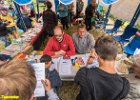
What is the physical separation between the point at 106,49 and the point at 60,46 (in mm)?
2207

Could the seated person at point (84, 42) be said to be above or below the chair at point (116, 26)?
above

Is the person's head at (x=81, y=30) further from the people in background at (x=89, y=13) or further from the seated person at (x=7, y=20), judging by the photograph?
the people in background at (x=89, y=13)

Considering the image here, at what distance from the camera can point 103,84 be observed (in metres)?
2.21

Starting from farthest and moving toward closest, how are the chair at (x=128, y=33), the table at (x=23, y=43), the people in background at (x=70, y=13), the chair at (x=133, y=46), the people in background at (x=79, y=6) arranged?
1. the people in background at (x=79, y=6)
2. the people in background at (x=70, y=13)
3. the chair at (x=128, y=33)
4. the chair at (x=133, y=46)
5. the table at (x=23, y=43)

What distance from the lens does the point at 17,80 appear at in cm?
119

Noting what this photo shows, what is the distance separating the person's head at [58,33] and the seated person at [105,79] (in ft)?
5.94

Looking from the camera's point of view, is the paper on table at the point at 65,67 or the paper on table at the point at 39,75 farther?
the paper on table at the point at 65,67

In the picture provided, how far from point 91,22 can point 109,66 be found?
21.7 ft

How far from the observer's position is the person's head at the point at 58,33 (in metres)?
3.99

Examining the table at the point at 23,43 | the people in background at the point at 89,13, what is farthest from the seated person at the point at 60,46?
the people in background at the point at 89,13

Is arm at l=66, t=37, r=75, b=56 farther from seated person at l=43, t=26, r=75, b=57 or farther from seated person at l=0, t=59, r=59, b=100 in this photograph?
seated person at l=0, t=59, r=59, b=100

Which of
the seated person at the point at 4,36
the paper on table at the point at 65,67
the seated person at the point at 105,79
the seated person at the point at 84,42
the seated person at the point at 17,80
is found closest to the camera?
the seated person at the point at 17,80

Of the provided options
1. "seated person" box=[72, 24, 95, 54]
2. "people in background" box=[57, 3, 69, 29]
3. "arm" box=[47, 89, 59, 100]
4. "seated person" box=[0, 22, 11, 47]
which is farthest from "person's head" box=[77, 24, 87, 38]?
"people in background" box=[57, 3, 69, 29]

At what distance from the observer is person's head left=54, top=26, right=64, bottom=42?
157 inches
